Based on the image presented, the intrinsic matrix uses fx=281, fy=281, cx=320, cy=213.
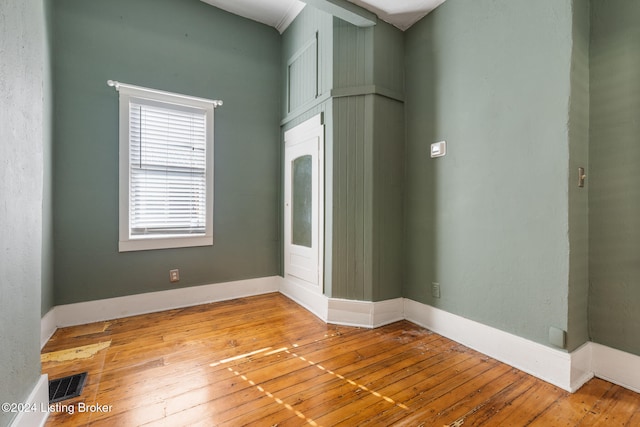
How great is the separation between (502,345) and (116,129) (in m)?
3.84

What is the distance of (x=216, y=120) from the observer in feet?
10.7

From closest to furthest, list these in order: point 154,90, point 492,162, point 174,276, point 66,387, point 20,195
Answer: point 20,195
point 66,387
point 492,162
point 154,90
point 174,276

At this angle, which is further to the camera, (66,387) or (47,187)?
(47,187)

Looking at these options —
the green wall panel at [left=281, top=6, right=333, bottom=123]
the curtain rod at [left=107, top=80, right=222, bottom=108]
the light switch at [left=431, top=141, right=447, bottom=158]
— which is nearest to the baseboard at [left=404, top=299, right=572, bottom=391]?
the light switch at [left=431, top=141, right=447, bottom=158]

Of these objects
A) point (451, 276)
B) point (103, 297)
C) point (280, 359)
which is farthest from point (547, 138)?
point (103, 297)

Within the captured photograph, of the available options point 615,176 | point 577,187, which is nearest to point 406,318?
point 577,187

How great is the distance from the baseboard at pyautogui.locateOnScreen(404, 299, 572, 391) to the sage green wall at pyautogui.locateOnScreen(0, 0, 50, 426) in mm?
2631

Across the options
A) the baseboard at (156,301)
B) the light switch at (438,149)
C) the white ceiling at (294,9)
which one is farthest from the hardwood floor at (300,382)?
the white ceiling at (294,9)

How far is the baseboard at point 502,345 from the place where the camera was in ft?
5.69

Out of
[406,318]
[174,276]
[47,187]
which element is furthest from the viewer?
[174,276]

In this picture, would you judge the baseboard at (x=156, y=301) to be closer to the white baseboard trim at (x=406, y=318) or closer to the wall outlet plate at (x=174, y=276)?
the white baseboard trim at (x=406, y=318)

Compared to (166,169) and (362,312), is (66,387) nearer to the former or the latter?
(166,169)

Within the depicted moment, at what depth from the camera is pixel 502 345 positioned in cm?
201

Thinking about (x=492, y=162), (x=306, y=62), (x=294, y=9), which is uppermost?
(x=294, y=9)
